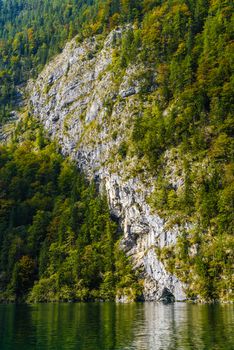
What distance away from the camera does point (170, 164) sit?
333ft

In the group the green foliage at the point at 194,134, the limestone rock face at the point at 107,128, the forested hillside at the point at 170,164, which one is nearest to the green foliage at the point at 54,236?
the forested hillside at the point at 170,164

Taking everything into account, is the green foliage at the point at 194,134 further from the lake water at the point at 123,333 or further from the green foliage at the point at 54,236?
the lake water at the point at 123,333

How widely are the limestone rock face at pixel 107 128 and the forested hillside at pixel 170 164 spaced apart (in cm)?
240

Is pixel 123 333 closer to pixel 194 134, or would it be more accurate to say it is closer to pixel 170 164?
pixel 170 164

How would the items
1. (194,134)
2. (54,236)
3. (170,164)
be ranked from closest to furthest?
(194,134) → (170,164) → (54,236)

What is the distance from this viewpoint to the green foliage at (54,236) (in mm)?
100188

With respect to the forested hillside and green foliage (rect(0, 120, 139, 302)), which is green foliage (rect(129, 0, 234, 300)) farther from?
green foliage (rect(0, 120, 139, 302))

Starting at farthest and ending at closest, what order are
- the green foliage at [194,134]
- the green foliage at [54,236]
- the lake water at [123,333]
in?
the green foliage at [54,236]
the green foliage at [194,134]
the lake water at [123,333]

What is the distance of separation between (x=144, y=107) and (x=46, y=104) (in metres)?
59.7

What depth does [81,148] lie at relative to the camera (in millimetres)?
138500

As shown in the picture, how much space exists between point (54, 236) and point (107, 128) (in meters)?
33.7

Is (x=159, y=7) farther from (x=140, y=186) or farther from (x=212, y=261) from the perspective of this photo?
(x=212, y=261)

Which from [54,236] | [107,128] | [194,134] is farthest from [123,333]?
[107,128]

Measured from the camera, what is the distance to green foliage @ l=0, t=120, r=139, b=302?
329 feet
